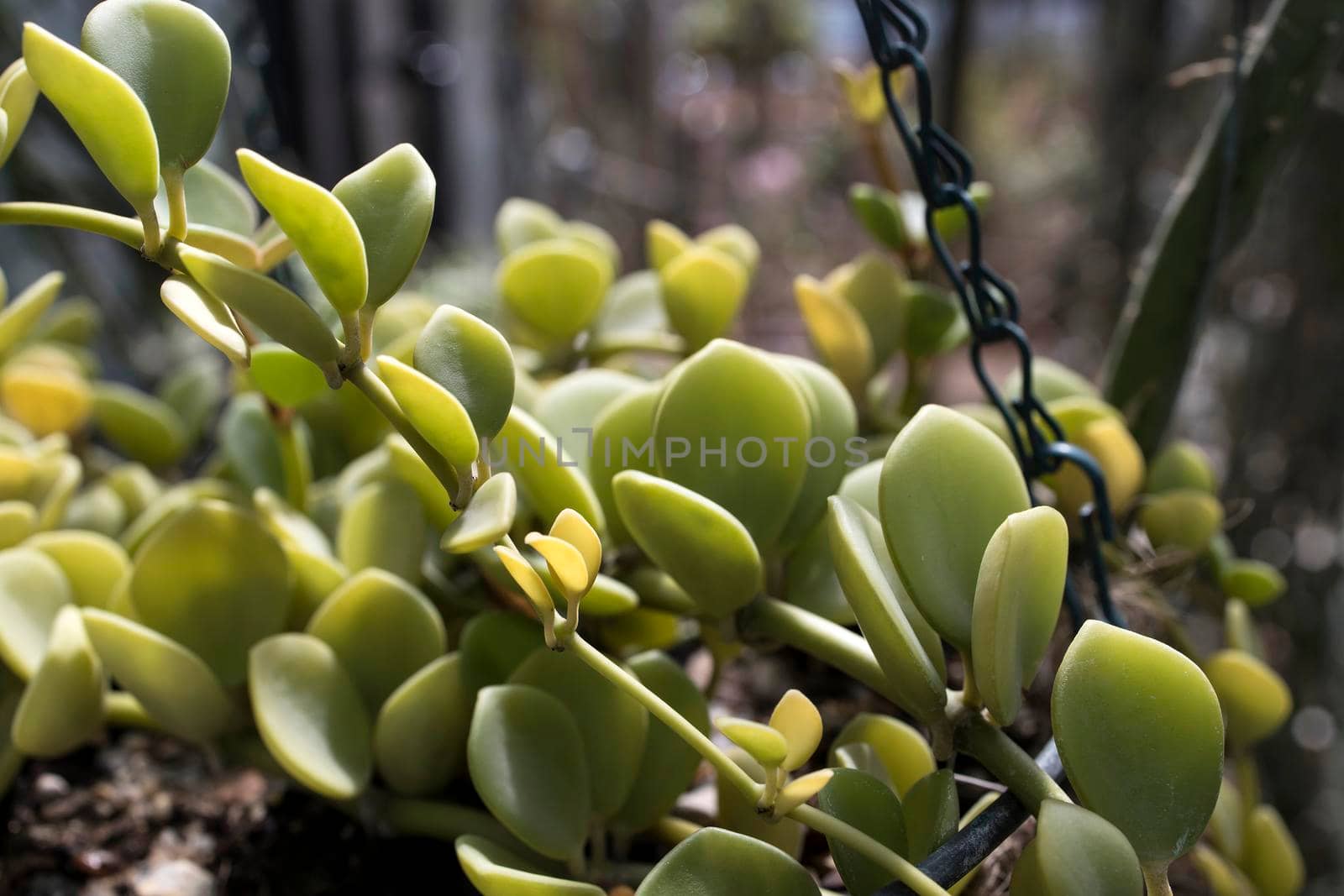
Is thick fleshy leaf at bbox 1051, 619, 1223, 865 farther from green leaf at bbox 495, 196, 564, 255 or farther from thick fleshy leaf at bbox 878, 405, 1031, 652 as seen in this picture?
green leaf at bbox 495, 196, 564, 255

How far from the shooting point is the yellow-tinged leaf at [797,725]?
0.70 feet

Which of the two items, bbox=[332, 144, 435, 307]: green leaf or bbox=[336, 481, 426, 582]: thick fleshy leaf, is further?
bbox=[336, 481, 426, 582]: thick fleshy leaf

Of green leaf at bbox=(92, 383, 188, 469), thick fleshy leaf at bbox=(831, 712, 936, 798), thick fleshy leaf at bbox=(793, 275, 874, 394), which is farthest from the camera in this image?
green leaf at bbox=(92, 383, 188, 469)

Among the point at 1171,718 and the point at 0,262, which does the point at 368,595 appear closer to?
the point at 1171,718

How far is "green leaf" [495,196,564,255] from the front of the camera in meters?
0.49

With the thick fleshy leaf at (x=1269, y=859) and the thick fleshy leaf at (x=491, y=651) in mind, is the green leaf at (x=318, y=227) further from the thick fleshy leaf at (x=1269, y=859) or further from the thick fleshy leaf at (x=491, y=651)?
the thick fleshy leaf at (x=1269, y=859)

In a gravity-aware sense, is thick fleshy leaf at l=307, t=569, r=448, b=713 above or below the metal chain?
below

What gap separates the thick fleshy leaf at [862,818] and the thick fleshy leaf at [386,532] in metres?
0.18

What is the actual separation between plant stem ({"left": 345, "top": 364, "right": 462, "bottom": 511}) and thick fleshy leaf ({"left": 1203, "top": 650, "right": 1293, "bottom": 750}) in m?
0.32

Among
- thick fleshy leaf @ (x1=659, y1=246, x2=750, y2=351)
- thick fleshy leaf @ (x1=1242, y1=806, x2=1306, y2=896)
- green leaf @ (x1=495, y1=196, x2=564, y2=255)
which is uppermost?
green leaf @ (x1=495, y1=196, x2=564, y2=255)

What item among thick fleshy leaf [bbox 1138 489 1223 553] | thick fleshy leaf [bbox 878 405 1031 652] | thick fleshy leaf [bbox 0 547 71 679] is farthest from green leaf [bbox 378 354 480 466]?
thick fleshy leaf [bbox 1138 489 1223 553]

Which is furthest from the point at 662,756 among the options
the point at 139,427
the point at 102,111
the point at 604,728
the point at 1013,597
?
the point at 139,427

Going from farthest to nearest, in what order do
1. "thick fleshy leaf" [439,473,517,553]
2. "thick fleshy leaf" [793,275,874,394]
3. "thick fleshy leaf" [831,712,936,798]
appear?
"thick fleshy leaf" [793,275,874,394]
"thick fleshy leaf" [831,712,936,798]
"thick fleshy leaf" [439,473,517,553]

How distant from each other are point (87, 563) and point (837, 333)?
32cm
